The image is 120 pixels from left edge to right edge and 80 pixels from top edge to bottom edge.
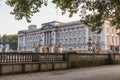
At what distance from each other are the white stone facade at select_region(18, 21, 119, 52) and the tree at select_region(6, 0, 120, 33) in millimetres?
74619

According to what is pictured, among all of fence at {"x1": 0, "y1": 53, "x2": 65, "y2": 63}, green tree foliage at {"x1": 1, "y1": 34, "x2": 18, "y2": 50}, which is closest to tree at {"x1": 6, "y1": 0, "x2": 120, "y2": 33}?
fence at {"x1": 0, "y1": 53, "x2": 65, "y2": 63}

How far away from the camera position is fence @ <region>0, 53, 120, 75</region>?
54.2 ft

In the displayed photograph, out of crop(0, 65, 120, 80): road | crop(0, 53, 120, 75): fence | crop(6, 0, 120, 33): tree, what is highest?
crop(6, 0, 120, 33): tree

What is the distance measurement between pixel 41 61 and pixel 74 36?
101 meters

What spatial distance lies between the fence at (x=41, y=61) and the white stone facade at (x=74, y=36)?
7031 centimetres

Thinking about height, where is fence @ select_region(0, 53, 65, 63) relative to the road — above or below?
above

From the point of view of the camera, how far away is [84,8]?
62.1 feet

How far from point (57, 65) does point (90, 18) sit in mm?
4819

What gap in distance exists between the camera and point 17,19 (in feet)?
50.9

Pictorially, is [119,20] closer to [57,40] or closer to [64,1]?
[64,1]

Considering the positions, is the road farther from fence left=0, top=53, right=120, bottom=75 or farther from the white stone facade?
the white stone facade

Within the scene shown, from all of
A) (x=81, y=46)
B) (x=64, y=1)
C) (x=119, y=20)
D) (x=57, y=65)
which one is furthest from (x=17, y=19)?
(x=81, y=46)

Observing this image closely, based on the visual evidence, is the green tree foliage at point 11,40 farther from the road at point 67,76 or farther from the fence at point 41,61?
the road at point 67,76

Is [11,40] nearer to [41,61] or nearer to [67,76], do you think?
[41,61]
